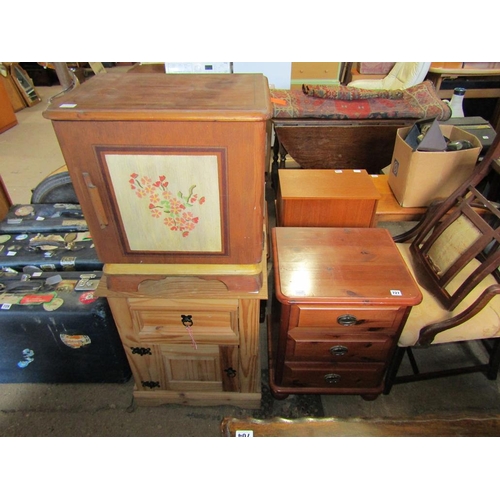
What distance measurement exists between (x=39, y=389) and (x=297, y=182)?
1.63 m

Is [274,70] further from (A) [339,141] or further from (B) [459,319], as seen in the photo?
(B) [459,319]

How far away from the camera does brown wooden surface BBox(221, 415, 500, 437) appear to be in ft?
2.68

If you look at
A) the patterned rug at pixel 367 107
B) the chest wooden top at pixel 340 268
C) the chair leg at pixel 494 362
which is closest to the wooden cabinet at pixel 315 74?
the patterned rug at pixel 367 107

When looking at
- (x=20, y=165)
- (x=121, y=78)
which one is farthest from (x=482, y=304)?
(x=20, y=165)


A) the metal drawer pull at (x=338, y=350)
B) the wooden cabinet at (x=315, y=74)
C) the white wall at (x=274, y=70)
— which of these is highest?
the white wall at (x=274, y=70)

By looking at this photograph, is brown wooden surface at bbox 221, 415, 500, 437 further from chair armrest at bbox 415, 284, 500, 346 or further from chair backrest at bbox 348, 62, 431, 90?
chair backrest at bbox 348, 62, 431, 90

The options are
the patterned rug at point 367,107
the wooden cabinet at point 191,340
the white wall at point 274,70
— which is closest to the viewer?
the wooden cabinet at point 191,340

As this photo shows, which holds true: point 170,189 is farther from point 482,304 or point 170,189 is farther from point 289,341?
point 482,304

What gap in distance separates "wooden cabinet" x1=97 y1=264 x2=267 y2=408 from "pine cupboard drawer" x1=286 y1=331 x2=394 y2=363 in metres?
0.16

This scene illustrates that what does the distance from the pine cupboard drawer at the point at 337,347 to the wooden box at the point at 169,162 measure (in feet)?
1.57

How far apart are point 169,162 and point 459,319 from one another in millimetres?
1193

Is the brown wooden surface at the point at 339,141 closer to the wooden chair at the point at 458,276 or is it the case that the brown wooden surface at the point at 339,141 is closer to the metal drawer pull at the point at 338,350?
the wooden chair at the point at 458,276

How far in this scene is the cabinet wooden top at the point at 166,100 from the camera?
82 cm

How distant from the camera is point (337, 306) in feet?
4.16
